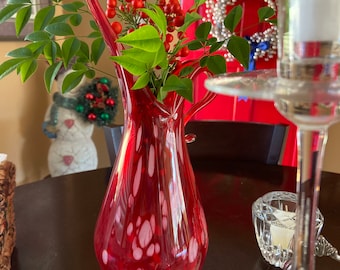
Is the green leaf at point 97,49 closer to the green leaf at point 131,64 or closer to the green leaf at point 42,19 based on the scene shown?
the green leaf at point 42,19

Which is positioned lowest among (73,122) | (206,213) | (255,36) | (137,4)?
(73,122)

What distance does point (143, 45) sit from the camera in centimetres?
38

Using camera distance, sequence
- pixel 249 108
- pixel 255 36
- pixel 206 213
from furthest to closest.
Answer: pixel 249 108, pixel 255 36, pixel 206 213

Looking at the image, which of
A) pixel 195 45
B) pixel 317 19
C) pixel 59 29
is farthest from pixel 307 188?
pixel 59 29

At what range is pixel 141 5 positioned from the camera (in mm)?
465

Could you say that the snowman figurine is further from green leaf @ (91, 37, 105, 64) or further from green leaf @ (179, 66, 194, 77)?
green leaf @ (179, 66, 194, 77)

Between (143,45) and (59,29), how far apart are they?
19 centimetres

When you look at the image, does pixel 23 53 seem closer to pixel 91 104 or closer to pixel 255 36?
pixel 255 36

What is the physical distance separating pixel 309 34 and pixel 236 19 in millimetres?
253

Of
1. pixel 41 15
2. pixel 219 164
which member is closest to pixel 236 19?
pixel 41 15

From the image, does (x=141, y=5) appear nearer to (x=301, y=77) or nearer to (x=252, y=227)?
(x=301, y=77)

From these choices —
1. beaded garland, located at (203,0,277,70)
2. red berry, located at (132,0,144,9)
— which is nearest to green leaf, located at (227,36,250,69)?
red berry, located at (132,0,144,9)

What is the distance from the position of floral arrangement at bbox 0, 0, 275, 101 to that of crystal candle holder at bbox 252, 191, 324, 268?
1.02 feet

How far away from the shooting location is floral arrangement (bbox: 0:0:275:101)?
0.41 m
